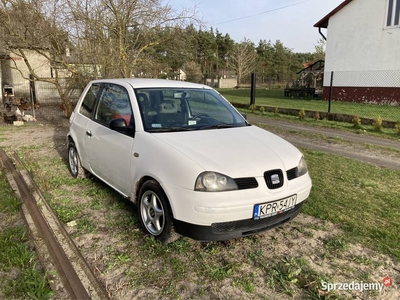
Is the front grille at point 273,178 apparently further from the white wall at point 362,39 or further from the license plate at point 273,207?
the white wall at point 362,39

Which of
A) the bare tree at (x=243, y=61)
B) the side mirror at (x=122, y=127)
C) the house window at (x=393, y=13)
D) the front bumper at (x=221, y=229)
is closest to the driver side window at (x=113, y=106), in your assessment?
the side mirror at (x=122, y=127)

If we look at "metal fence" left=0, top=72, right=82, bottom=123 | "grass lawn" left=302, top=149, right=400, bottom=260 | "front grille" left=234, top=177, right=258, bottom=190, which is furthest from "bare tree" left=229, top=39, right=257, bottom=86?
"front grille" left=234, top=177, right=258, bottom=190

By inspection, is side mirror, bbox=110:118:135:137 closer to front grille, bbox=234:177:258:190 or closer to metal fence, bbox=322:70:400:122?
front grille, bbox=234:177:258:190

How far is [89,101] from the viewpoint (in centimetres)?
487

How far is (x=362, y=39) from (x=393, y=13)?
76.9 inches

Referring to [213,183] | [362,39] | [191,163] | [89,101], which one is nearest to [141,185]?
[191,163]

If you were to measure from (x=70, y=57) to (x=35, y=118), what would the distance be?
2.93 metres

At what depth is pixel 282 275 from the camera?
9.09 ft

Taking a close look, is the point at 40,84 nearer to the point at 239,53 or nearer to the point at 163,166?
the point at 163,166

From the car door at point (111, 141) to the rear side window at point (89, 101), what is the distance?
8.1 inches

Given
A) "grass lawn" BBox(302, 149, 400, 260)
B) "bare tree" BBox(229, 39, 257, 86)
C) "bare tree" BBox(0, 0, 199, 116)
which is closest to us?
"grass lawn" BBox(302, 149, 400, 260)

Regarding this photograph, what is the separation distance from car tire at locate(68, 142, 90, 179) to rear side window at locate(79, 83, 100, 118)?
70 centimetres

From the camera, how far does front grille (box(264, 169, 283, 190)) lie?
2934 millimetres

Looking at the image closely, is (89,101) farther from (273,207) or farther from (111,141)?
(273,207)
